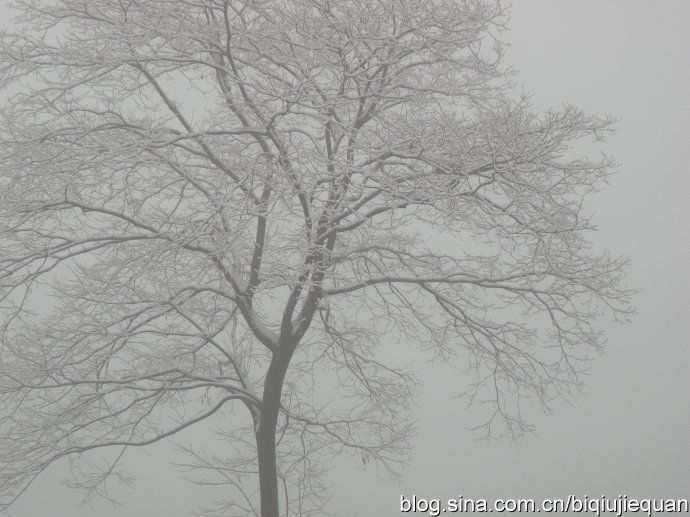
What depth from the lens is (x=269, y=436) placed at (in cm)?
735

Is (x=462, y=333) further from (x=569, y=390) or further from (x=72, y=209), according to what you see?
(x=72, y=209)

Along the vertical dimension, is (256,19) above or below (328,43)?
above

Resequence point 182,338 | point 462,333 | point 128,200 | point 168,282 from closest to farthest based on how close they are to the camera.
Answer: point 128,200 < point 168,282 < point 462,333 < point 182,338

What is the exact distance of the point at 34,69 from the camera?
686 cm

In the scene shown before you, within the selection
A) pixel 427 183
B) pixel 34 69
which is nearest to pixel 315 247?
pixel 427 183

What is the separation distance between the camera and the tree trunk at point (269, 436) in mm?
7250

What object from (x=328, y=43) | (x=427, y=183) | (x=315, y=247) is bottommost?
(x=315, y=247)

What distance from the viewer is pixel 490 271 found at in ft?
22.1

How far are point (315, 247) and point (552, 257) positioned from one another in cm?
188

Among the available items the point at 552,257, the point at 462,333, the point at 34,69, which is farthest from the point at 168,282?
the point at 552,257

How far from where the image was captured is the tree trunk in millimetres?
7250

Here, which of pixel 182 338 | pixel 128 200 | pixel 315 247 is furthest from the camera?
pixel 182 338

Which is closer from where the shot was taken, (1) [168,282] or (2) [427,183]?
(2) [427,183]

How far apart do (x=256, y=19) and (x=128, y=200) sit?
167 cm
